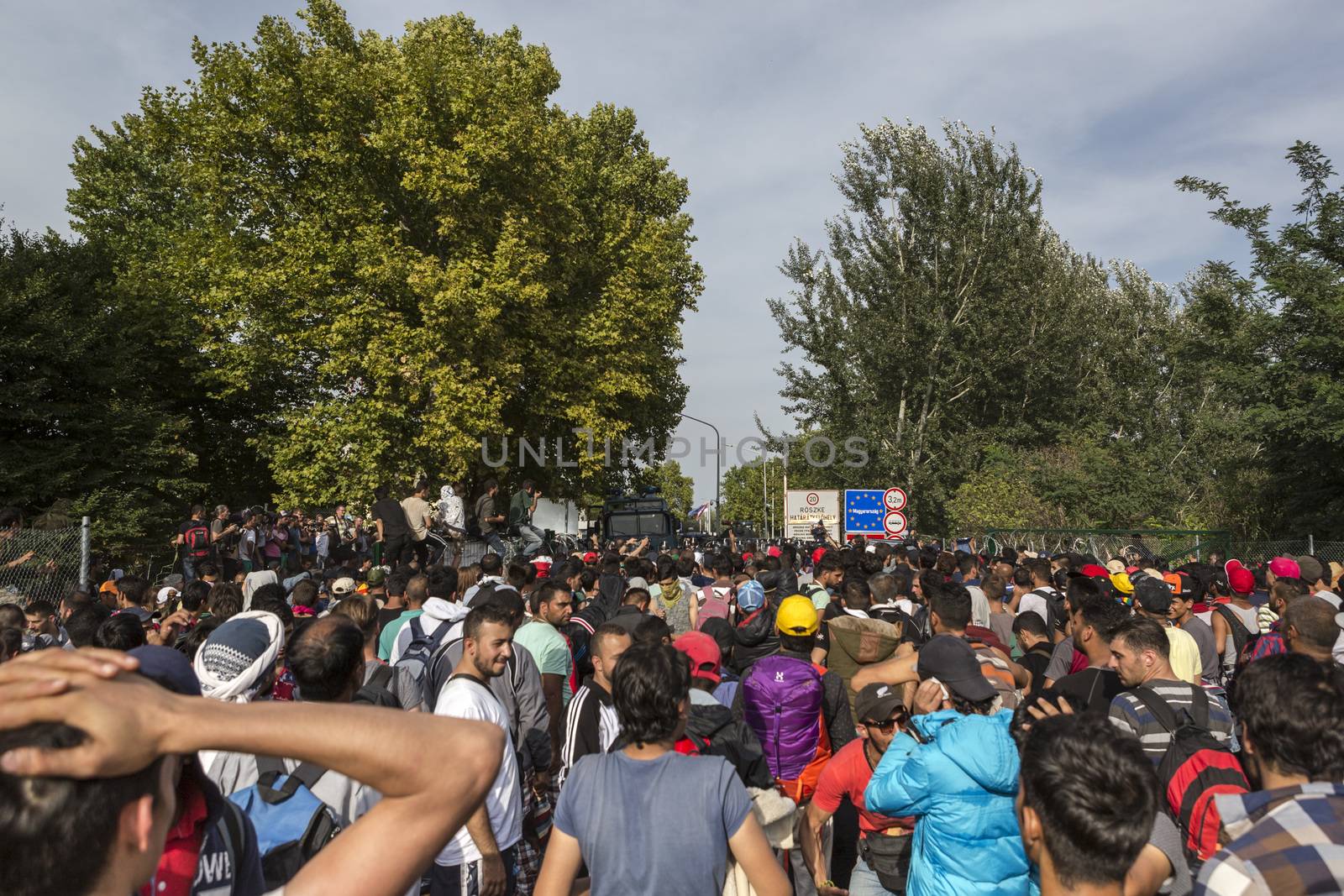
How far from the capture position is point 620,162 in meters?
34.1

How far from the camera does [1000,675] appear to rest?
186 inches

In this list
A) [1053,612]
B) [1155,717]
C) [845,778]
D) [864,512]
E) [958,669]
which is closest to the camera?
[958,669]

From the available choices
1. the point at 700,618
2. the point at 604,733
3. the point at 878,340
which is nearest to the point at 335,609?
the point at 604,733

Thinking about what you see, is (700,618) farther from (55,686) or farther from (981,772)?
(55,686)

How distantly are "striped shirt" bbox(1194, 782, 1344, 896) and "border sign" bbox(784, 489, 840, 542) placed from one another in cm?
2915

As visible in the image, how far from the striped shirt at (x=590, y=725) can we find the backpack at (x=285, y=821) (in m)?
2.26

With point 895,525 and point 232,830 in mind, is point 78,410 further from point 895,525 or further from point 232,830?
point 232,830

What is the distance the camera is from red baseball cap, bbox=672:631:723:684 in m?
5.03

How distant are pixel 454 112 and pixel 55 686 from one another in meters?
24.0

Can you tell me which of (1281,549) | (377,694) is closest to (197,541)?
(377,694)

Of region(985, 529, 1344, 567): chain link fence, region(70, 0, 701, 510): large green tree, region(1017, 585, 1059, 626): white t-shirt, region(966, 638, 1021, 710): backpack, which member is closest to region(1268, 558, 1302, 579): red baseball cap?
region(1017, 585, 1059, 626): white t-shirt

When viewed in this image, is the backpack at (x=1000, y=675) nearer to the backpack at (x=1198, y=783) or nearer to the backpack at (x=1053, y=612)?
the backpack at (x=1198, y=783)

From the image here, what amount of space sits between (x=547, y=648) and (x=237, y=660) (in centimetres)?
336

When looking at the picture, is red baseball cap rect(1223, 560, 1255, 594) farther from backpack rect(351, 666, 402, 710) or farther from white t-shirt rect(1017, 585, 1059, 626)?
backpack rect(351, 666, 402, 710)
